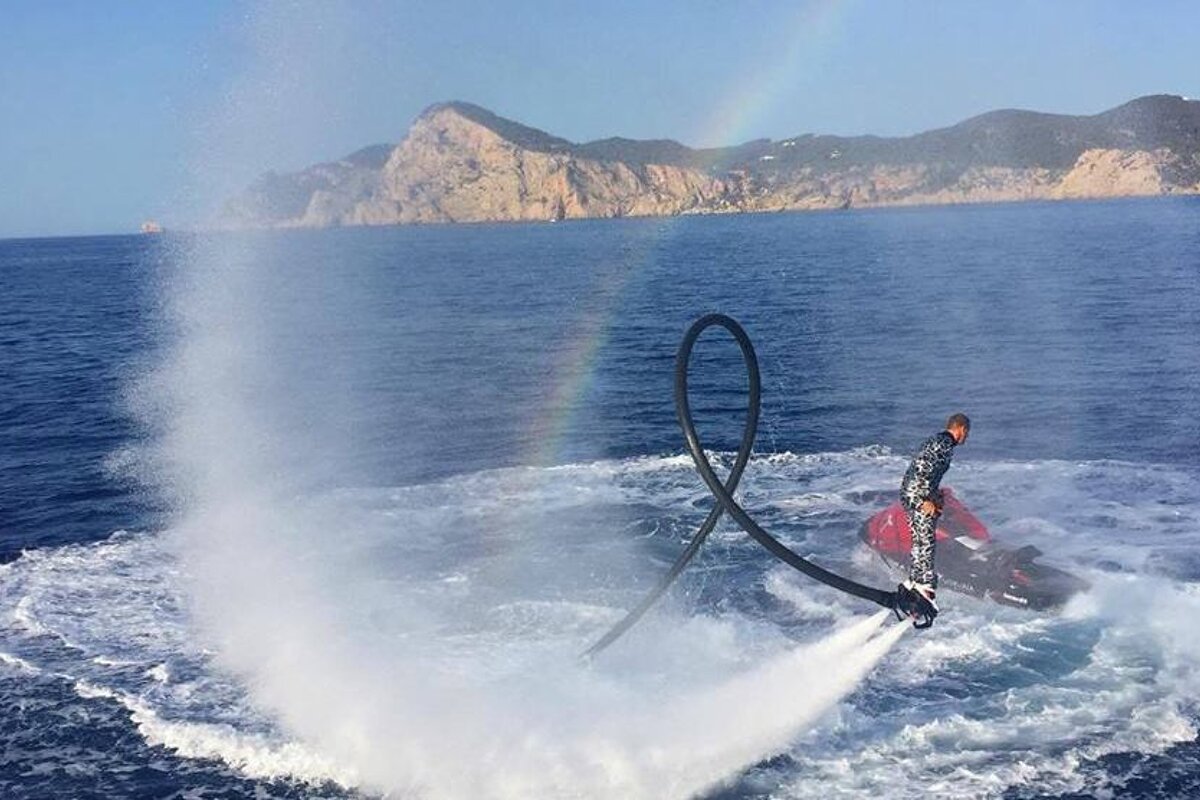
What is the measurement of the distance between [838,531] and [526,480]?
35.5ft

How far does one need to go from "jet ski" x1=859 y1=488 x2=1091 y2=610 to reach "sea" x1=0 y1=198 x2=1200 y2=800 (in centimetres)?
35

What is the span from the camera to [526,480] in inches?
1405

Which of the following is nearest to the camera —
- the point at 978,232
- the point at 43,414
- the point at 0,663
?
the point at 0,663

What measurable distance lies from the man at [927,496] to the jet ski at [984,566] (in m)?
7.29

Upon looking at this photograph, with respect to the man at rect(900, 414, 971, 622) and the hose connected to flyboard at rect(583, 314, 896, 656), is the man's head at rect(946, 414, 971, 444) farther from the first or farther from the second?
the hose connected to flyboard at rect(583, 314, 896, 656)

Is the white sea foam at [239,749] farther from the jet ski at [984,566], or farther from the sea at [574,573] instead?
the jet ski at [984,566]

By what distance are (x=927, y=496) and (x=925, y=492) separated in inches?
2.4

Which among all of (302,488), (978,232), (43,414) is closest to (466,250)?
(978,232)

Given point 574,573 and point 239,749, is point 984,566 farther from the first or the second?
point 239,749

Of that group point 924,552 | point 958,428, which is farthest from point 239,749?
point 958,428

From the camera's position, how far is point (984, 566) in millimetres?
24250

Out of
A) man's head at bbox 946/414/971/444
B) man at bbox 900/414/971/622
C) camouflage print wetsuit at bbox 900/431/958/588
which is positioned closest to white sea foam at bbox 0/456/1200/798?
man at bbox 900/414/971/622

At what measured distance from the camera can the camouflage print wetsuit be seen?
1550cm

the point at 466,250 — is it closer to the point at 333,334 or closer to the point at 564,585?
the point at 333,334
